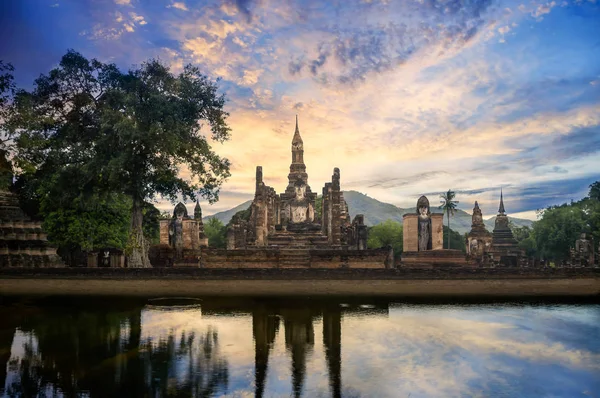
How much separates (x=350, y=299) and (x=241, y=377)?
8.99 m

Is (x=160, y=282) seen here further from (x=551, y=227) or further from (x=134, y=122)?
(x=551, y=227)

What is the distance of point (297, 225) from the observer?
3656cm

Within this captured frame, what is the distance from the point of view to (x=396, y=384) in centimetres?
785

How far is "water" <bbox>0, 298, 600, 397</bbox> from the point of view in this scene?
772 cm

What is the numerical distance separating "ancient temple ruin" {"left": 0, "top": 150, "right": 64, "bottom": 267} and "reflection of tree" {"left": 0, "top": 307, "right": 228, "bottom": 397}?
10539 mm

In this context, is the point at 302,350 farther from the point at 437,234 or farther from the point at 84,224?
the point at 84,224

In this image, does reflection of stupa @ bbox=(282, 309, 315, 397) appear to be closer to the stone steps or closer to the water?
the water

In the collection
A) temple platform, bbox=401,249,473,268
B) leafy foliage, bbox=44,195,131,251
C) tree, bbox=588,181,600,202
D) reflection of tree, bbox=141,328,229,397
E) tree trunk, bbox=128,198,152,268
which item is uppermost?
tree, bbox=588,181,600,202

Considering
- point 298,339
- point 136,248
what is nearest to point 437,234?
point 136,248

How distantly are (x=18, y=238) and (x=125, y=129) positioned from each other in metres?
8.04

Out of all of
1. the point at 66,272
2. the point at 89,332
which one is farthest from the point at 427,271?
the point at 66,272

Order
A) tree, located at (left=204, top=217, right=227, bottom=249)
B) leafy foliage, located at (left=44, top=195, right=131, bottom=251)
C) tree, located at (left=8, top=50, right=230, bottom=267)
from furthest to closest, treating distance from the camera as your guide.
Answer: tree, located at (left=204, top=217, right=227, bottom=249) → leafy foliage, located at (left=44, top=195, right=131, bottom=251) → tree, located at (left=8, top=50, right=230, bottom=267)

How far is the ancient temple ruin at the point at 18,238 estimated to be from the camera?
21.8 metres

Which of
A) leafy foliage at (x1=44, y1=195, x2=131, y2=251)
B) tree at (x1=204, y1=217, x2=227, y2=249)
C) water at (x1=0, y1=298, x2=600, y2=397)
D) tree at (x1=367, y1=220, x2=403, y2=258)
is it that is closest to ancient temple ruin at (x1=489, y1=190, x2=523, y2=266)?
tree at (x1=367, y1=220, x2=403, y2=258)
